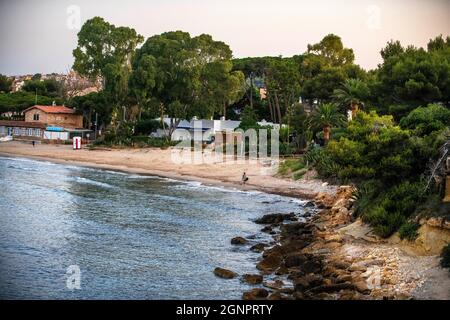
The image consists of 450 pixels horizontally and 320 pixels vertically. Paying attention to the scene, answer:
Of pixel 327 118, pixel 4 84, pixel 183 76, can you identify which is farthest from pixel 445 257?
pixel 4 84

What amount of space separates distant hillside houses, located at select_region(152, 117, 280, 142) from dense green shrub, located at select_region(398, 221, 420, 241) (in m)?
46.5

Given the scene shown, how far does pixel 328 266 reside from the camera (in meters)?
22.9

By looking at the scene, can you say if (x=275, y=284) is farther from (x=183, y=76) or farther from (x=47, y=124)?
(x=47, y=124)

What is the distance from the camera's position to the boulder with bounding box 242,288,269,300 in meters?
19.9

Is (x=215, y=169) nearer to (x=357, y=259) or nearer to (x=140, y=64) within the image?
(x=140, y=64)

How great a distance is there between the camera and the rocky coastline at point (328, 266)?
1973 centimetres

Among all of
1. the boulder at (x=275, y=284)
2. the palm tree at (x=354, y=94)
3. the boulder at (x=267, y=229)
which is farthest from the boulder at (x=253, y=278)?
→ the palm tree at (x=354, y=94)

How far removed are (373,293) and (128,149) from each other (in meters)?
53.0

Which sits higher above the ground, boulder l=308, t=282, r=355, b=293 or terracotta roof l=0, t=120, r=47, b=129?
terracotta roof l=0, t=120, r=47, b=129

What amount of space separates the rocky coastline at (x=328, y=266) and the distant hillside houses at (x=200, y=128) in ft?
131

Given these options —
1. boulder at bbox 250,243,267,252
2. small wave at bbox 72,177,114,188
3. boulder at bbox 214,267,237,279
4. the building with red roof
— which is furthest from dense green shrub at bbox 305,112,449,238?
the building with red roof

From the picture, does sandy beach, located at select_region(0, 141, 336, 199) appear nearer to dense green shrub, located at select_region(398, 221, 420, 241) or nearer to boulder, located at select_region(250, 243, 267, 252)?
boulder, located at select_region(250, 243, 267, 252)
